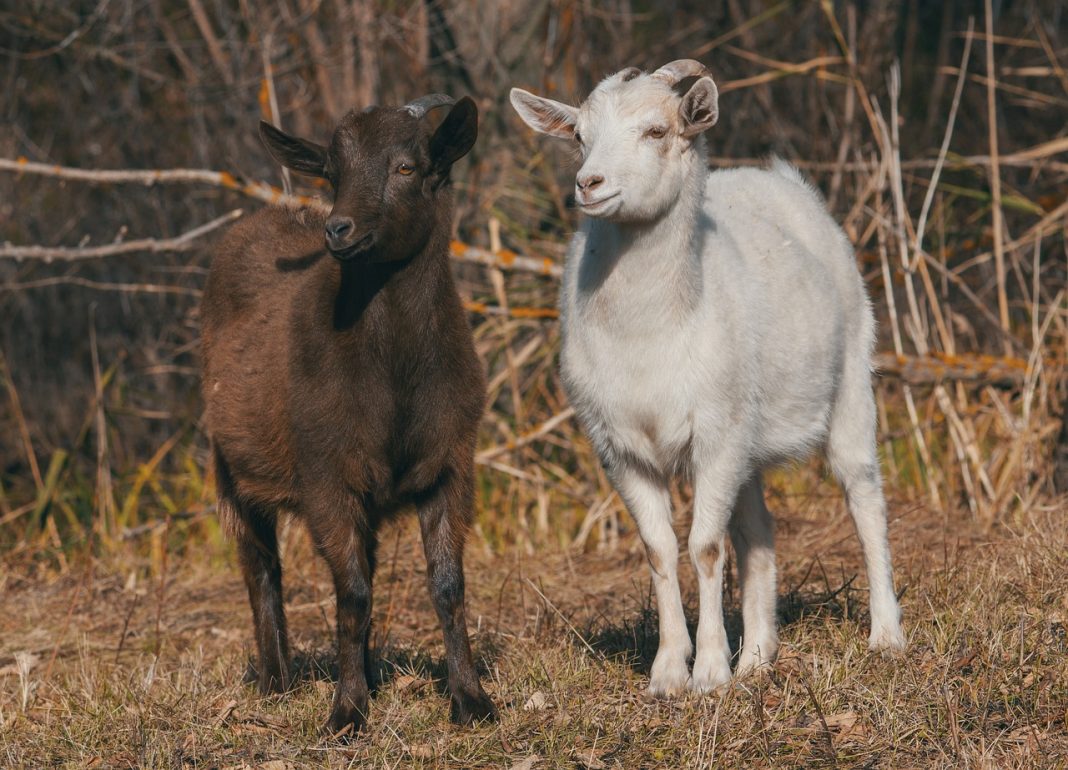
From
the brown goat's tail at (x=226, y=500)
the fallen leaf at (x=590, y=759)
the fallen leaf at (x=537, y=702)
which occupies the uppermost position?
the brown goat's tail at (x=226, y=500)

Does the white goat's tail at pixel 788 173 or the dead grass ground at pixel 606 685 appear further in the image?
the white goat's tail at pixel 788 173

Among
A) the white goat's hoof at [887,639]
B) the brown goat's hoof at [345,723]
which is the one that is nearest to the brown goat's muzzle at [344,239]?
the brown goat's hoof at [345,723]

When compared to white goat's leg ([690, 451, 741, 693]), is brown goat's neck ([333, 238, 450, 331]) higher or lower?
higher

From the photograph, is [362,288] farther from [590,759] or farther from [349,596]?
[590,759]

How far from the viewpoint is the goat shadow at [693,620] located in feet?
19.0

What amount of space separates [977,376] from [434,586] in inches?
180

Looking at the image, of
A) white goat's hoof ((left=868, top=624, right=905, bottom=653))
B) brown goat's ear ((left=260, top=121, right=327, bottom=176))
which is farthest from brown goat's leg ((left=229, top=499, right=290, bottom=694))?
white goat's hoof ((left=868, top=624, right=905, bottom=653))

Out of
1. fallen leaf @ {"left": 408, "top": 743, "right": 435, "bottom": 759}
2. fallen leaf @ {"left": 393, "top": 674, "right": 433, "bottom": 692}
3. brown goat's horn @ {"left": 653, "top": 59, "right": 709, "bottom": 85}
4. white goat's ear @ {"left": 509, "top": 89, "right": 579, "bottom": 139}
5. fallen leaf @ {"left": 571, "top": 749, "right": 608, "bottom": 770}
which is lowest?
fallen leaf @ {"left": 393, "top": 674, "right": 433, "bottom": 692}

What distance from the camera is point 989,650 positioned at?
497 cm

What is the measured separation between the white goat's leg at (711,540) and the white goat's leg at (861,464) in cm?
97

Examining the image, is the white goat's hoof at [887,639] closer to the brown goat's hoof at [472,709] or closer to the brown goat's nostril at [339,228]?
the brown goat's hoof at [472,709]

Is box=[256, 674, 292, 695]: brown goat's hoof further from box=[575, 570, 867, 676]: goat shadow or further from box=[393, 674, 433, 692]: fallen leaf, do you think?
box=[575, 570, 867, 676]: goat shadow

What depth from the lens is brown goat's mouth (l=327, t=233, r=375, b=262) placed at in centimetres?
479

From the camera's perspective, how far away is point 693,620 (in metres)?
6.26
